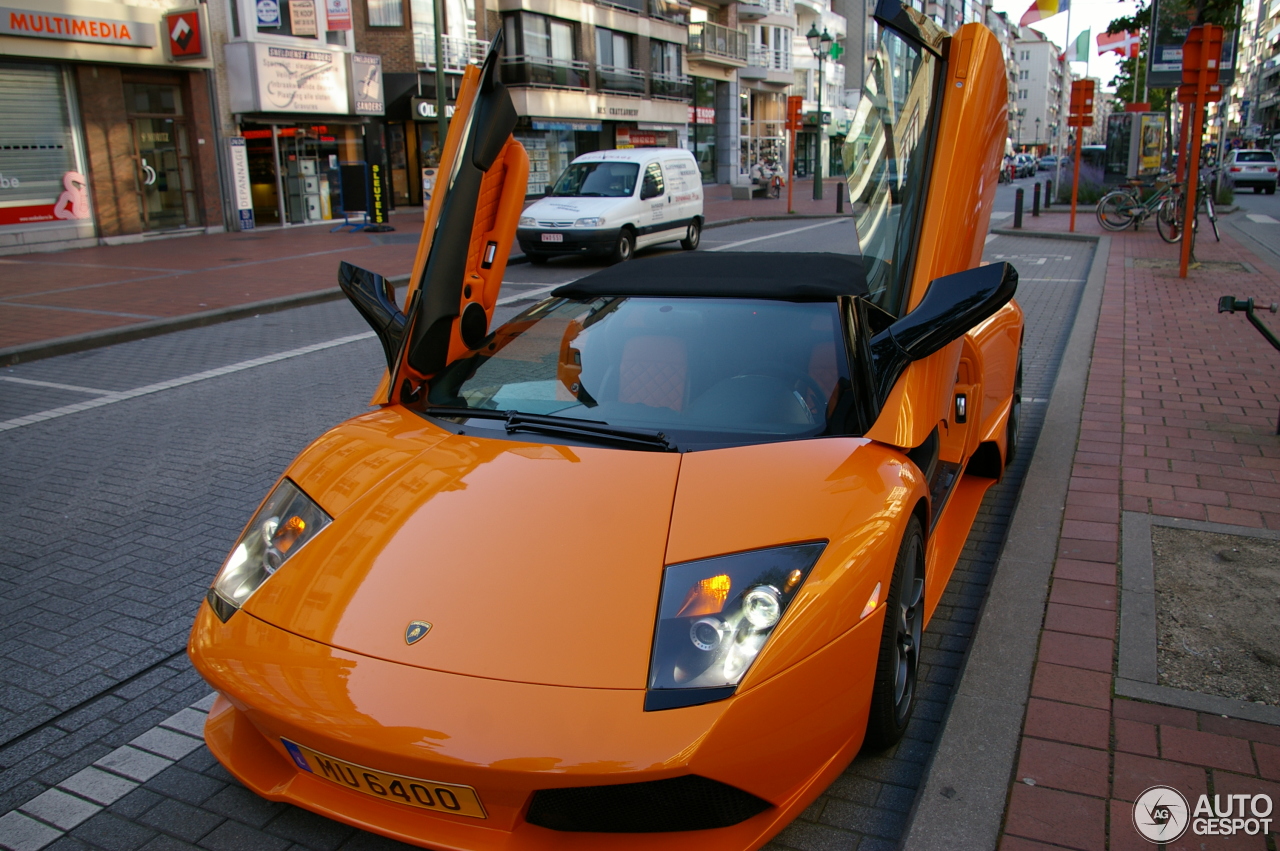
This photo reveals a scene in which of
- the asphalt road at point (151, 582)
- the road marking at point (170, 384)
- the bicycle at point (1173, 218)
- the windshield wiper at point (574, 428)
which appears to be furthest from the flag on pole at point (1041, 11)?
the windshield wiper at point (574, 428)

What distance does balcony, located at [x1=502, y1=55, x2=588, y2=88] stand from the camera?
108 ft

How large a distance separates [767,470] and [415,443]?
107 centimetres

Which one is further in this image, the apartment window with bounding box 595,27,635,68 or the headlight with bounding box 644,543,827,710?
the apartment window with bounding box 595,27,635,68

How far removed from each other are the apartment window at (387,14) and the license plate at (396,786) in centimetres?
3019

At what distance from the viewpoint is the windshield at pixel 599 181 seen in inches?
675

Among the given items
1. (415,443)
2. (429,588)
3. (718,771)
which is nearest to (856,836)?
(718,771)

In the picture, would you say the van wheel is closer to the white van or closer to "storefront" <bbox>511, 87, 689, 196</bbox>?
the white van

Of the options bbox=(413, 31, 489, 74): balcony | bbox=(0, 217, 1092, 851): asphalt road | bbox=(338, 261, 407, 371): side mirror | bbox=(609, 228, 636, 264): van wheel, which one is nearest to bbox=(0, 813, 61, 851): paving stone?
bbox=(0, 217, 1092, 851): asphalt road

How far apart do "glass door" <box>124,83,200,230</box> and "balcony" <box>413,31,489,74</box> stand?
944 centimetres

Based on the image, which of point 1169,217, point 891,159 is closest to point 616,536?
point 891,159

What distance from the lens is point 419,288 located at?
3.50 meters

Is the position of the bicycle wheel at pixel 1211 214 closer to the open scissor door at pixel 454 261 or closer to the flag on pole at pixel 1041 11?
the flag on pole at pixel 1041 11

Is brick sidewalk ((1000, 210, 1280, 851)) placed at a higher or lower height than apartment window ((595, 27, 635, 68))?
lower

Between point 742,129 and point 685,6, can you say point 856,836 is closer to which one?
point 685,6
